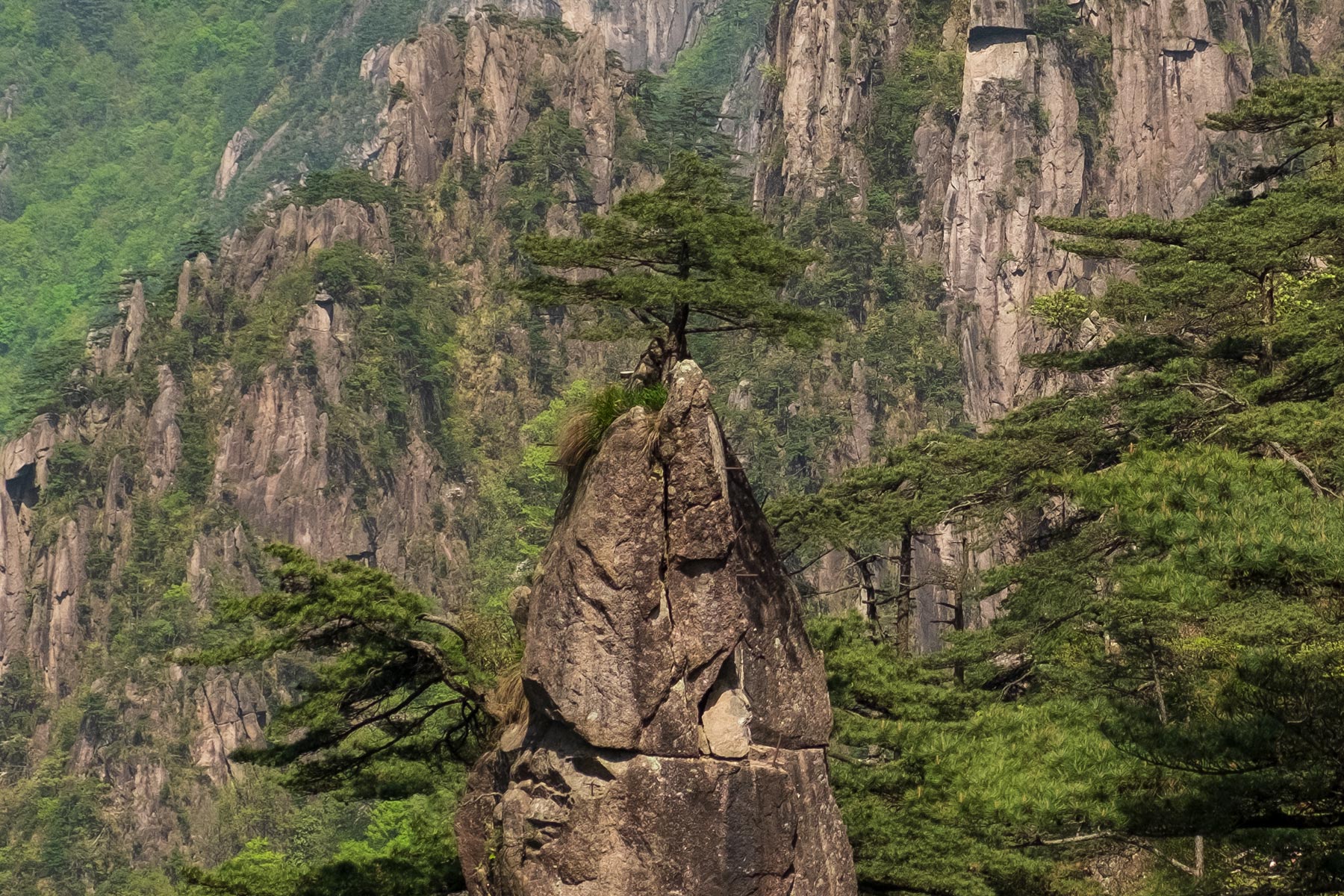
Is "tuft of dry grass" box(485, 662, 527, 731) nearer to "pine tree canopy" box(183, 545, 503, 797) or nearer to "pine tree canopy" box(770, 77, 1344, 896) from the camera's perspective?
"pine tree canopy" box(183, 545, 503, 797)

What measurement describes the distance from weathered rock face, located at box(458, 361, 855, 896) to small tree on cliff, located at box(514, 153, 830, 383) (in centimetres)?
122

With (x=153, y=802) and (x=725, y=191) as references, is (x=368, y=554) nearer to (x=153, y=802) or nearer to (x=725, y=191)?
(x=153, y=802)

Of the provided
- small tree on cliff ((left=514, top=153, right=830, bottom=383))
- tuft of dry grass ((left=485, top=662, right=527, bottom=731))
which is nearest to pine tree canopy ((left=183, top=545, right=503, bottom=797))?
tuft of dry grass ((left=485, top=662, right=527, bottom=731))

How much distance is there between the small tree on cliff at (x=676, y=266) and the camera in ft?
70.1

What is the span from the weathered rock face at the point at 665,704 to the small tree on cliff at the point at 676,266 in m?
1.22

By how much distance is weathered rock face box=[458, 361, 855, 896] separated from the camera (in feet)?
64.3

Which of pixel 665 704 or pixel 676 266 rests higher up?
pixel 676 266

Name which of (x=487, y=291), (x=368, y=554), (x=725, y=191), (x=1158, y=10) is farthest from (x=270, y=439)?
(x=725, y=191)

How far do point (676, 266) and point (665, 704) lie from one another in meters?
5.36

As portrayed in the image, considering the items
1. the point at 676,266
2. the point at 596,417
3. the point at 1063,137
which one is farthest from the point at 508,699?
the point at 1063,137

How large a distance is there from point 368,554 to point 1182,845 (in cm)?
7258

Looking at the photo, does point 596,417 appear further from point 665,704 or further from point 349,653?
point 349,653

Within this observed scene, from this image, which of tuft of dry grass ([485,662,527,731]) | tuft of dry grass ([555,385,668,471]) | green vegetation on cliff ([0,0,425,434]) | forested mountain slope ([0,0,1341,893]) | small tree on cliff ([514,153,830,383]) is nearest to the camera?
tuft of dry grass ([555,385,668,471])

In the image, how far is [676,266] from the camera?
75.4 feet
